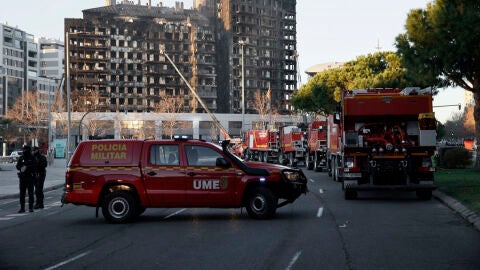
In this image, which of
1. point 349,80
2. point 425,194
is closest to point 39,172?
point 425,194

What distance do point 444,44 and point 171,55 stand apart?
128937 millimetres

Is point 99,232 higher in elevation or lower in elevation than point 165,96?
lower

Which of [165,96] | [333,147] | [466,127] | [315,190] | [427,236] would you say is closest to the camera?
[427,236]

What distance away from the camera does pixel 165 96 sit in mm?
150625

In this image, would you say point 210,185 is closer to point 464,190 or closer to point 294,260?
point 294,260

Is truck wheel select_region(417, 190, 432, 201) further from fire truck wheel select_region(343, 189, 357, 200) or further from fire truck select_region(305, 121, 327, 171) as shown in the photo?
fire truck select_region(305, 121, 327, 171)

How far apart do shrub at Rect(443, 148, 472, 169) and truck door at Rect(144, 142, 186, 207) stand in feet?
87.5

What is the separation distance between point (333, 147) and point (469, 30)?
25.2 feet

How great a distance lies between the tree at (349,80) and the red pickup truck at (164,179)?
49096mm

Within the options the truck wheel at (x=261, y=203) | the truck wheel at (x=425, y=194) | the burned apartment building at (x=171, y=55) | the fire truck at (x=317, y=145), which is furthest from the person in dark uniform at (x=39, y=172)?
the burned apartment building at (x=171, y=55)

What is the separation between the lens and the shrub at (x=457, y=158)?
40.3 metres

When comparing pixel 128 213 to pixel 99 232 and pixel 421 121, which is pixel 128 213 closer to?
pixel 99 232

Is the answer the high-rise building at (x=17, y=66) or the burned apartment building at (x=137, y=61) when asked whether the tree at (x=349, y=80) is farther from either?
the high-rise building at (x=17, y=66)

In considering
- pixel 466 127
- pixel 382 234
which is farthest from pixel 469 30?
pixel 466 127
